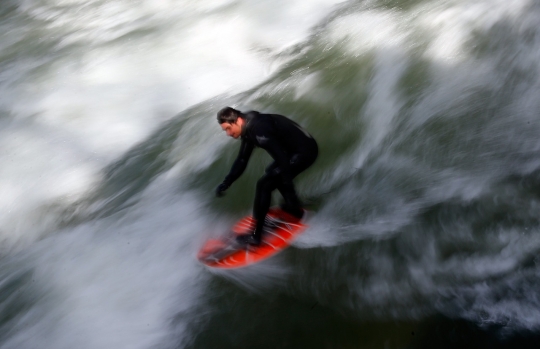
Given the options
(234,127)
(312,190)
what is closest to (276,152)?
(234,127)

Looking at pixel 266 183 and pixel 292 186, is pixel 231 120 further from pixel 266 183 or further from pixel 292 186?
pixel 292 186

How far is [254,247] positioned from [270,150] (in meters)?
0.96

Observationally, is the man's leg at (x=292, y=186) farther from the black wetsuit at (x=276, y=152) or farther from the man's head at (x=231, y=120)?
the man's head at (x=231, y=120)

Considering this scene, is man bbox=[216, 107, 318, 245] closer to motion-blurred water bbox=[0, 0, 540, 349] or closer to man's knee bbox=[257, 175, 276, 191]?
man's knee bbox=[257, 175, 276, 191]

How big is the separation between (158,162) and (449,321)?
405 cm

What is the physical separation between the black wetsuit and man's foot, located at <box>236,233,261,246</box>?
5cm

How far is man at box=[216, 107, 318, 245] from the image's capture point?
4.70 meters

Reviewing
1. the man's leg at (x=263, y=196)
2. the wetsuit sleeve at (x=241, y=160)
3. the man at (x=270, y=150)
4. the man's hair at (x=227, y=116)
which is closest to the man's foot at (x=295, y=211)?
the man at (x=270, y=150)

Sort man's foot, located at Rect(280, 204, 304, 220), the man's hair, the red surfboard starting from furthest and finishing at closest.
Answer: man's foot, located at Rect(280, 204, 304, 220)
the red surfboard
the man's hair

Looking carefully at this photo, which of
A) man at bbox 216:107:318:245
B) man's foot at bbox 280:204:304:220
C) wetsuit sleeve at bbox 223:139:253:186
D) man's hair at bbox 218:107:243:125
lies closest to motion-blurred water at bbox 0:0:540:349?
man's foot at bbox 280:204:304:220

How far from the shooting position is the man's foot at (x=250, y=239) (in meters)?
5.22

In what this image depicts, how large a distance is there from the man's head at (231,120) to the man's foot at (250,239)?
98 centimetres

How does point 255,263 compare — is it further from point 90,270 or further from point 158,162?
point 158,162

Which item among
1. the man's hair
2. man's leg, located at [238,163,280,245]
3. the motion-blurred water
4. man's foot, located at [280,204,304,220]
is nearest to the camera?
the motion-blurred water
